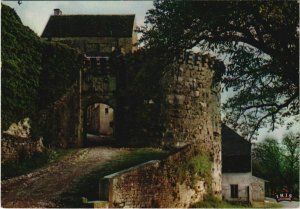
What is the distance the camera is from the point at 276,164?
46906 mm

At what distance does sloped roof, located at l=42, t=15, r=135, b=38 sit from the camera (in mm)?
36688

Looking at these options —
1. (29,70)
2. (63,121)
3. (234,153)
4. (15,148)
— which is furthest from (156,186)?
(234,153)

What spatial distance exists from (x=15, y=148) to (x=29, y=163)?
→ 832mm

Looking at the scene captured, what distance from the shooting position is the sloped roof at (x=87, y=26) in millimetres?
36688

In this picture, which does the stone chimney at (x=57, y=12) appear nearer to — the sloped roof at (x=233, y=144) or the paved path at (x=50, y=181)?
the sloped roof at (x=233, y=144)

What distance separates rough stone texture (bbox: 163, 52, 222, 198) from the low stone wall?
33.5 inches

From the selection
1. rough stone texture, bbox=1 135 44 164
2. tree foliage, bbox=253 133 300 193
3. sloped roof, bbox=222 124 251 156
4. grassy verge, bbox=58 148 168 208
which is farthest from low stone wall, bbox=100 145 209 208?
tree foliage, bbox=253 133 300 193

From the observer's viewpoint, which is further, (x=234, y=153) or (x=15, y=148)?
(x=234, y=153)

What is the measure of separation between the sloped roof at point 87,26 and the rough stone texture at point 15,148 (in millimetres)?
18822

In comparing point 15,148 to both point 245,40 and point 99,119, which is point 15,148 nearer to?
point 245,40

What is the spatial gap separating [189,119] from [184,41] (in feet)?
27.9

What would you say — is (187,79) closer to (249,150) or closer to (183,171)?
(183,171)

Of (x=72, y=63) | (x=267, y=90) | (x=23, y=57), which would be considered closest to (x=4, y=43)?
(x=23, y=57)

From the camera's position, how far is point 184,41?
13.4 meters
